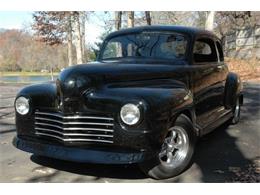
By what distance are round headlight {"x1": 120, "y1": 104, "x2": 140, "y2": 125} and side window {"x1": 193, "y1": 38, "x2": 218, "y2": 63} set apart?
82.1 inches

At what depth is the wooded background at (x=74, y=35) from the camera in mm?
20047

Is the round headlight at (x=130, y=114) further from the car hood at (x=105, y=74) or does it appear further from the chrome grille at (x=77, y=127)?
the car hood at (x=105, y=74)

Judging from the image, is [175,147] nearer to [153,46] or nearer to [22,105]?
[153,46]

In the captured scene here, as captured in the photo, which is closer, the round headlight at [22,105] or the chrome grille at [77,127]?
the chrome grille at [77,127]

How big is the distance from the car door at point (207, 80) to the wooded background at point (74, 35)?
10.2 m

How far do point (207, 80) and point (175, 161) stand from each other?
1829 millimetres

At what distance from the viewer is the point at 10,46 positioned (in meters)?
27.1

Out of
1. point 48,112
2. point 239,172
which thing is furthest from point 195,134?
point 48,112

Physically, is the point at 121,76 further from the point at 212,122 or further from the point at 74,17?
the point at 74,17

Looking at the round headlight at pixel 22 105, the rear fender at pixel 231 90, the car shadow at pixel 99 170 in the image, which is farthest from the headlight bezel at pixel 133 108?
the rear fender at pixel 231 90

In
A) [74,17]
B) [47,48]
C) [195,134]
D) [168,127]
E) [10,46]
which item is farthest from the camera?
[47,48]

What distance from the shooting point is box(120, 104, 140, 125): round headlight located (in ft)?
13.4

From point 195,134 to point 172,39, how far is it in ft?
5.17

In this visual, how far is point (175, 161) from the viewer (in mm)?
4648
